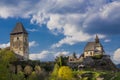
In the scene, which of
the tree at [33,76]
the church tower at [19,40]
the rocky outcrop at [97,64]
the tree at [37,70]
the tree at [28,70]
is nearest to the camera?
the tree at [33,76]

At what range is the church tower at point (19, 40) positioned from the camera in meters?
169

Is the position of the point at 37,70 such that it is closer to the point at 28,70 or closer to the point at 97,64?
the point at 28,70

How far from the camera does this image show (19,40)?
6816 inches

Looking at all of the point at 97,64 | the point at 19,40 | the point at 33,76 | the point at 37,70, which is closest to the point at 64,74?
the point at 33,76

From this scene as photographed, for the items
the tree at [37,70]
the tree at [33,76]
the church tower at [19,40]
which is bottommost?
the tree at [33,76]

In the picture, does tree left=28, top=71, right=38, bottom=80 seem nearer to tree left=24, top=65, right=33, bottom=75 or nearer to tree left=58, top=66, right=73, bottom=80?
tree left=24, top=65, right=33, bottom=75

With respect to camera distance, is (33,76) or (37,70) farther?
(37,70)

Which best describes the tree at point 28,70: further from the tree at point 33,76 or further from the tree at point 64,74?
the tree at point 64,74

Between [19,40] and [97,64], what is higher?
[19,40]

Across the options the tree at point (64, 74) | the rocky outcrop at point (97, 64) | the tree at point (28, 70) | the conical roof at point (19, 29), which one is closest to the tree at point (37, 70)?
the tree at point (28, 70)

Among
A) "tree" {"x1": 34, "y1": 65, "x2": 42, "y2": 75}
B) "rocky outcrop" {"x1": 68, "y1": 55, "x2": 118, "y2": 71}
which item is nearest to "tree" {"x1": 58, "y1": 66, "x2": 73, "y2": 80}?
"tree" {"x1": 34, "y1": 65, "x2": 42, "y2": 75}

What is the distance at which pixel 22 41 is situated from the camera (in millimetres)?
171750

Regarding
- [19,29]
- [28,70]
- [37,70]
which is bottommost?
[37,70]

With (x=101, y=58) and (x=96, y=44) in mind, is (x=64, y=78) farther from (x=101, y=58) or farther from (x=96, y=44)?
(x=96, y=44)
